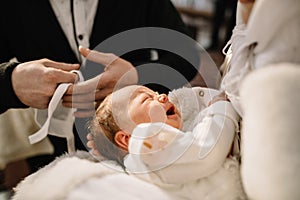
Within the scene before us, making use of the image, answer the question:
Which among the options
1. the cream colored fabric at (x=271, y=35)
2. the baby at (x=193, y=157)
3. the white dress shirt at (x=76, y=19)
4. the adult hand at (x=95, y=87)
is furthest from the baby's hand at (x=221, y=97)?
the white dress shirt at (x=76, y=19)

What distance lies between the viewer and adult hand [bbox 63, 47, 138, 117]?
Answer: 2.69ft

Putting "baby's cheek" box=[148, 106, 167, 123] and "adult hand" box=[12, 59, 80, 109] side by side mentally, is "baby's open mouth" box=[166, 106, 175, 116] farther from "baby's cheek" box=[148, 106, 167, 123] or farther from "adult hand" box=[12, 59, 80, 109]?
"adult hand" box=[12, 59, 80, 109]

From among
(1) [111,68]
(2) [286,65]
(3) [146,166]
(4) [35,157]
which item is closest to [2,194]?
(4) [35,157]

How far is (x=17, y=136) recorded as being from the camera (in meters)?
1.14

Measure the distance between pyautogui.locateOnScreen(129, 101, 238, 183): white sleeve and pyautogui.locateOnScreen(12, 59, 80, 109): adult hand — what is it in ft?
0.83

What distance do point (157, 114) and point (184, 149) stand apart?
10 cm

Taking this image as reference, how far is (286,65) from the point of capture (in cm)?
45

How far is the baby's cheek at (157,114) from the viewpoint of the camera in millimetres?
707

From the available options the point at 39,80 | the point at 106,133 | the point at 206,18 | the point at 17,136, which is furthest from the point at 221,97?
the point at 206,18

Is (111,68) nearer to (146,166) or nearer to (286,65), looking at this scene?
(146,166)

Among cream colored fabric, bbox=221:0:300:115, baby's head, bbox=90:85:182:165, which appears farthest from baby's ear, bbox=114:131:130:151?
cream colored fabric, bbox=221:0:300:115

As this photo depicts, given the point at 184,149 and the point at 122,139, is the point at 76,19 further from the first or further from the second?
the point at 184,149

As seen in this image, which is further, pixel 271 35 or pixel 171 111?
pixel 171 111

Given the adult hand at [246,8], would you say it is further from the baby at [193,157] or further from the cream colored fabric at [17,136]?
the cream colored fabric at [17,136]
